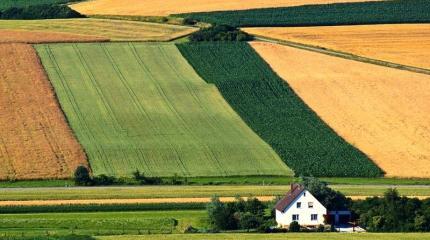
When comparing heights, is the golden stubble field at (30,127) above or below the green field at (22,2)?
below

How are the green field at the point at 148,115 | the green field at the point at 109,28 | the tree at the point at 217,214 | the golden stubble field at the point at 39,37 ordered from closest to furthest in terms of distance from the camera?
the tree at the point at 217,214, the green field at the point at 148,115, the golden stubble field at the point at 39,37, the green field at the point at 109,28

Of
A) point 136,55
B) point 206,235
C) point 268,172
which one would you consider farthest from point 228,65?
point 206,235

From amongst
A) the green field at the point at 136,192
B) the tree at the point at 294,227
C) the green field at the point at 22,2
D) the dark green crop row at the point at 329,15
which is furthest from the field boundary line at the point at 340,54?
the tree at the point at 294,227

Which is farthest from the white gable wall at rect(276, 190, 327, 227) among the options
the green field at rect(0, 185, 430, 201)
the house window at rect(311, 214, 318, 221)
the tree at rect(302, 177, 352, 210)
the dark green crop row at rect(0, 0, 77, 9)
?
the dark green crop row at rect(0, 0, 77, 9)

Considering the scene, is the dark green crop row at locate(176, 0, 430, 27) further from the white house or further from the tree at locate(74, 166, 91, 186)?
the white house

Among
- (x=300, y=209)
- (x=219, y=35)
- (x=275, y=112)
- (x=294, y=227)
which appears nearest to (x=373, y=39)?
(x=219, y=35)

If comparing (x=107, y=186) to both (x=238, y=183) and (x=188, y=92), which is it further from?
(x=188, y=92)

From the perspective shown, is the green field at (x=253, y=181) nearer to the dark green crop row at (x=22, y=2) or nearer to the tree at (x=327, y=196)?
the tree at (x=327, y=196)
